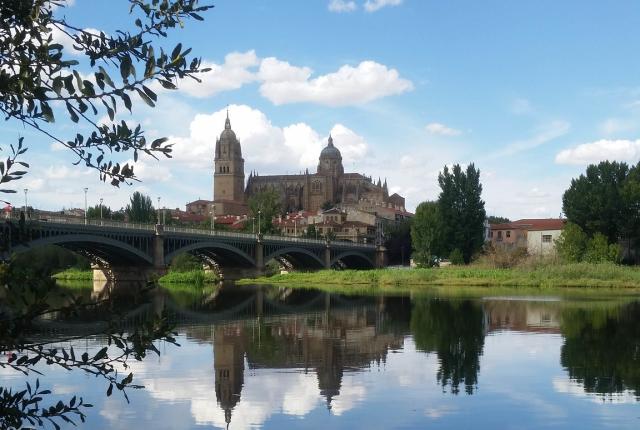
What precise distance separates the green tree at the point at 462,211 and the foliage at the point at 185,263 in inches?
1232

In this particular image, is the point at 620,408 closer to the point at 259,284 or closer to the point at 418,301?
the point at 418,301

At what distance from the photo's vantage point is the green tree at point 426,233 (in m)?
91.2

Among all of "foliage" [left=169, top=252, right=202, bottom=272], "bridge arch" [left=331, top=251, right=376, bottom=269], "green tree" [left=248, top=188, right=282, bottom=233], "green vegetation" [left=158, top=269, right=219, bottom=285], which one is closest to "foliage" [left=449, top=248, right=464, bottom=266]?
"bridge arch" [left=331, top=251, right=376, bottom=269]

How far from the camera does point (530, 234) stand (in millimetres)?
114500

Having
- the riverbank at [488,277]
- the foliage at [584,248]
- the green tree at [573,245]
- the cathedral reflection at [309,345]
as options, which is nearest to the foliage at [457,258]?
the riverbank at [488,277]

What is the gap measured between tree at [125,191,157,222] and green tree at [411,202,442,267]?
43.3 meters

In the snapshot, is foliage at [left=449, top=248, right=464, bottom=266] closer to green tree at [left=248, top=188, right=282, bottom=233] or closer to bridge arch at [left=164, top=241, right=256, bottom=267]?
bridge arch at [left=164, top=241, right=256, bottom=267]

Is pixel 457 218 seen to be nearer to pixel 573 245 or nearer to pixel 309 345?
pixel 573 245

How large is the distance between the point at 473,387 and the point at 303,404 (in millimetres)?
4468

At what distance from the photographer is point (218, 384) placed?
18000mm

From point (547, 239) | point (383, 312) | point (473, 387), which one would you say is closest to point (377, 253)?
point (547, 239)

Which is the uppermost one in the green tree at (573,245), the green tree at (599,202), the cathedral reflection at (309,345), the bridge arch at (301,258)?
the green tree at (599,202)

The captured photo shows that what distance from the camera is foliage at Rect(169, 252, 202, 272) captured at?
304ft

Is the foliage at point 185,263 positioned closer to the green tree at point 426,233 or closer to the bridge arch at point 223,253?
the bridge arch at point 223,253
